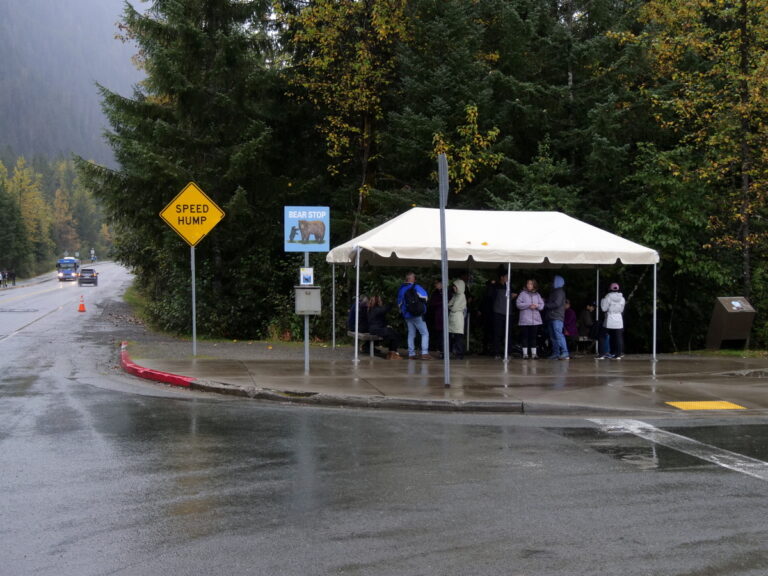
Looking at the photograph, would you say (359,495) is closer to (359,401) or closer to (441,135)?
(359,401)

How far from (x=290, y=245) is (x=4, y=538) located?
8.57m

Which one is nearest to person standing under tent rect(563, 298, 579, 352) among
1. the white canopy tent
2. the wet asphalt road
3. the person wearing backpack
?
the white canopy tent

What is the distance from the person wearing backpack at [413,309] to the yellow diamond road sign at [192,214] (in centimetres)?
411

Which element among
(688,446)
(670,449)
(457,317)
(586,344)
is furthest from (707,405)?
(586,344)

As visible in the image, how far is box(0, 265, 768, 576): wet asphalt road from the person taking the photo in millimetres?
4852

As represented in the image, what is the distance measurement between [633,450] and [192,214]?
427 inches

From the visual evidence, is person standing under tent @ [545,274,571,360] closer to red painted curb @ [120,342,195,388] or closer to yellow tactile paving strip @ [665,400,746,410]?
yellow tactile paving strip @ [665,400,746,410]

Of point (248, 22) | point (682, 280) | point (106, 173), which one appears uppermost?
point (248, 22)

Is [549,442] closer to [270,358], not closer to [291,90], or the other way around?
[270,358]

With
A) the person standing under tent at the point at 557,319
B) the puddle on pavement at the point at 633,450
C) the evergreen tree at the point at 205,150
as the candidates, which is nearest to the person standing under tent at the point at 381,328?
the person standing under tent at the point at 557,319

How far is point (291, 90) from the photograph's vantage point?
79.9 ft

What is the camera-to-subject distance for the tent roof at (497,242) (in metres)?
15.1

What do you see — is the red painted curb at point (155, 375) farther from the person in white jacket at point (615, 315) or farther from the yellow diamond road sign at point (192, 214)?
the person in white jacket at point (615, 315)

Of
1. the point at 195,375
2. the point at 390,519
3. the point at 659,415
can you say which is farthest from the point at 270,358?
the point at 390,519
